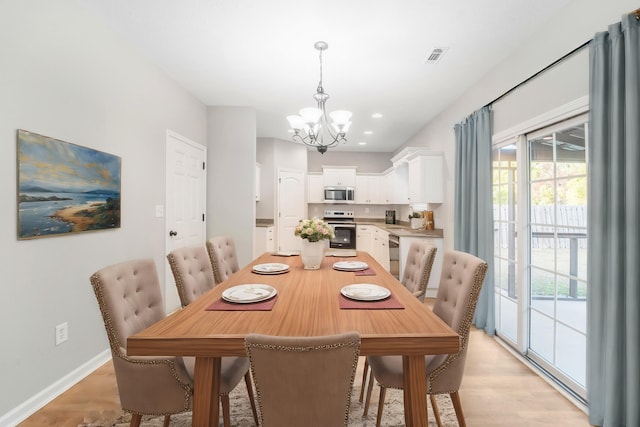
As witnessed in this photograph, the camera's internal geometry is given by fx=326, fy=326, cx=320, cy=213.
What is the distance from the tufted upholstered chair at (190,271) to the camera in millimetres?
1912

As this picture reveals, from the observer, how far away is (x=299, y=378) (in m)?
0.90

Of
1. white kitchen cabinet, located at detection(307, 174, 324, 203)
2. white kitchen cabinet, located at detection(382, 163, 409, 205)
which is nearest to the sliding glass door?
white kitchen cabinet, located at detection(382, 163, 409, 205)

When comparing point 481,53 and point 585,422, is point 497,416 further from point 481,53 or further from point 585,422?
point 481,53

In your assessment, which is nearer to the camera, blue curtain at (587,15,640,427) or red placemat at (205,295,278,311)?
red placemat at (205,295,278,311)

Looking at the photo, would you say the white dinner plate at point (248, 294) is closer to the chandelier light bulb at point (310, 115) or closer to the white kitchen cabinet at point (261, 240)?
the chandelier light bulb at point (310, 115)

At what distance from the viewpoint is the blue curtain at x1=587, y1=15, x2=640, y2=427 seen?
5.31 feet

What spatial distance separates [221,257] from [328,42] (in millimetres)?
1975

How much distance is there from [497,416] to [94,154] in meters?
3.19

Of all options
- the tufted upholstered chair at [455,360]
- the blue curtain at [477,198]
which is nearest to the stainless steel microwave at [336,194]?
the blue curtain at [477,198]

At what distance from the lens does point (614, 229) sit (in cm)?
172

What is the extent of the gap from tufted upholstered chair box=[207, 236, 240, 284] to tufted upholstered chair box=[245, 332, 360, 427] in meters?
1.64

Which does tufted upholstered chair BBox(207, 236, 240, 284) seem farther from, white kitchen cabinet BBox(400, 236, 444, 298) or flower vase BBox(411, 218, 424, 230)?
flower vase BBox(411, 218, 424, 230)

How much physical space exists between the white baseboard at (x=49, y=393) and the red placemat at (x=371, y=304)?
1.95 metres

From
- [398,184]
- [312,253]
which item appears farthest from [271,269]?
[398,184]
